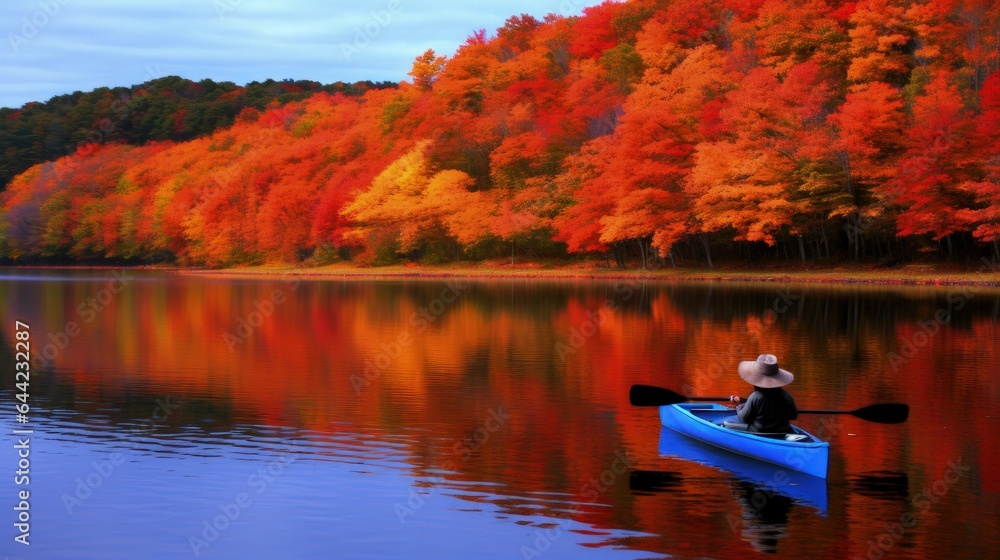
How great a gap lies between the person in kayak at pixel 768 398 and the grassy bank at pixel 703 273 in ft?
123

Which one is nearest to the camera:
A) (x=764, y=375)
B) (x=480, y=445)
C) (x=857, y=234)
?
(x=764, y=375)

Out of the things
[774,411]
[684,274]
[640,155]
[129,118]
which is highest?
[129,118]

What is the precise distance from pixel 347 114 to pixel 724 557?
332 feet

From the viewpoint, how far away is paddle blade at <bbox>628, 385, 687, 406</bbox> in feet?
52.2

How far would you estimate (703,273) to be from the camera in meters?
58.3

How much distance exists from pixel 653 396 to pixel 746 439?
93.1 inches

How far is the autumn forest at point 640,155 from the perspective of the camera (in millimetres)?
51844
